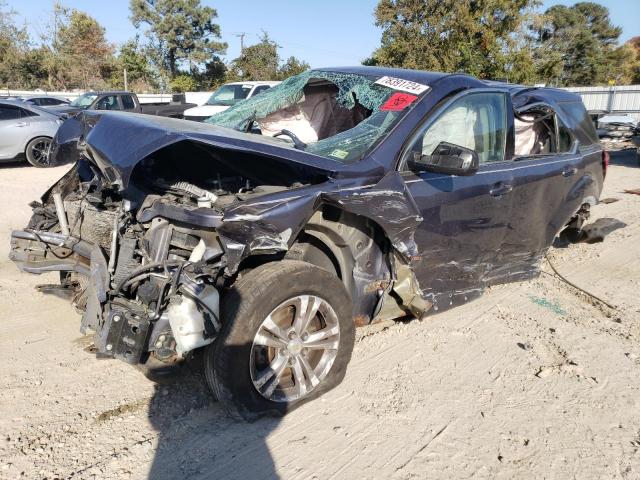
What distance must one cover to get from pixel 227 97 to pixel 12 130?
6.03 metres

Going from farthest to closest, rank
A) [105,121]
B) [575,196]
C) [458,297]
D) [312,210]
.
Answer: [575,196]
[458,297]
[105,121]
[312,210]

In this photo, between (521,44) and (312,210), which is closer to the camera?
(312,210)

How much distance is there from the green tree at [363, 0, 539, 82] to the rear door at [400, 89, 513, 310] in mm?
23791

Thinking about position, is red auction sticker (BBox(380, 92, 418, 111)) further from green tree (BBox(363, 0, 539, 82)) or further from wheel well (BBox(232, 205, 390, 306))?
green tree (BBox(363, 0, 539, 82))

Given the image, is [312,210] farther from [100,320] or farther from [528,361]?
[528,361]

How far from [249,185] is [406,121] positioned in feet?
3.77

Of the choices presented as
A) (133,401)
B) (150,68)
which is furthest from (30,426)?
(150,68)

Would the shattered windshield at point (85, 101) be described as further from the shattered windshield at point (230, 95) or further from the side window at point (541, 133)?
the side window at point (541, 133)

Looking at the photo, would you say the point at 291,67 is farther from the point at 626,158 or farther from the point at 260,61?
the point at 626,158

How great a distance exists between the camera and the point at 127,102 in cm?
1672

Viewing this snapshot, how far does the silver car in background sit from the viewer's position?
39.3ft

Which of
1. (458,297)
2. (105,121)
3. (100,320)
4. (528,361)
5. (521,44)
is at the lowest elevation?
(528,361)

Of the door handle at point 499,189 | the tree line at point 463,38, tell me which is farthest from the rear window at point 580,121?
the tree line at point 463,38

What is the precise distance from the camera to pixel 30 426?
9.60 feet
